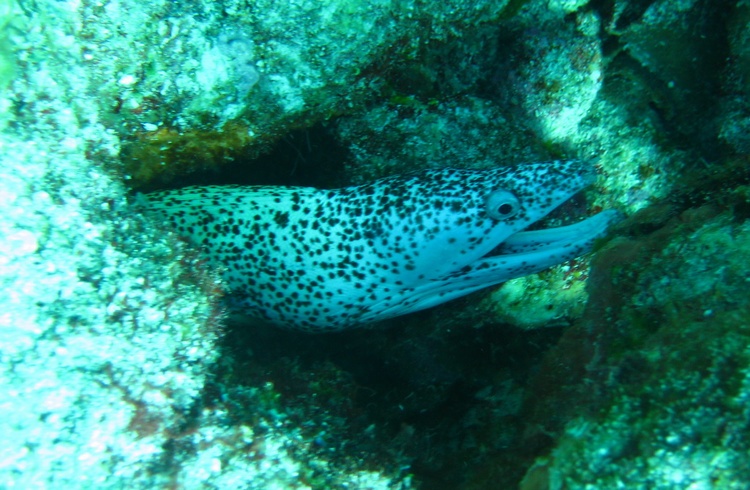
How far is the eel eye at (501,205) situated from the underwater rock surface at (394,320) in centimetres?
61

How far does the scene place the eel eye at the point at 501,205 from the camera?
3027 millimetres

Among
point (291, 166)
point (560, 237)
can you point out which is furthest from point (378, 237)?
point (560, 237)

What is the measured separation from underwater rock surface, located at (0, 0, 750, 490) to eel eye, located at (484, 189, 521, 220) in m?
0.61

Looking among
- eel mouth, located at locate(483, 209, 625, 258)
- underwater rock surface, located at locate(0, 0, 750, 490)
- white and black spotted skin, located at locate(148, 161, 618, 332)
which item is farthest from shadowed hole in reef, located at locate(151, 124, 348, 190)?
eel mouth, located at locate(483, 209, 625, 258)

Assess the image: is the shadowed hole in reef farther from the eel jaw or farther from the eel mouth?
the eel mouth

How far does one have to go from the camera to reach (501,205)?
3043 mm

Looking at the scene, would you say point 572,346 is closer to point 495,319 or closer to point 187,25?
point 495,319

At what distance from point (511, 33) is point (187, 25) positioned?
2192 millimetres

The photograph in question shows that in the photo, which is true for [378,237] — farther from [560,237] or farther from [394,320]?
[560,237]

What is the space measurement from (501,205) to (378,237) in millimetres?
911

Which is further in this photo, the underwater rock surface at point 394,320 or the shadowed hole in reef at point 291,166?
the shadowed hole in reef at point 291,166

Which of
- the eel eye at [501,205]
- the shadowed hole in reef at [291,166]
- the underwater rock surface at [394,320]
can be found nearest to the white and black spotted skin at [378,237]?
the eel eye at [501,205]

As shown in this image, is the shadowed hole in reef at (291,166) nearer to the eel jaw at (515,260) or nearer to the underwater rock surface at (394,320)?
the underwater rock surface at (394,320)

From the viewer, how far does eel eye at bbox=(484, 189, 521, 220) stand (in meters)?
3.03
